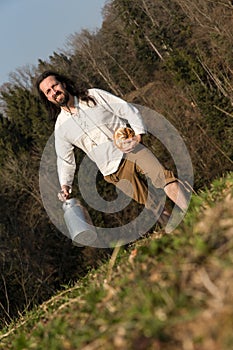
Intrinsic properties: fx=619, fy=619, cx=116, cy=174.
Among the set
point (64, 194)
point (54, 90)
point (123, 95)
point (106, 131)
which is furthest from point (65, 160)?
point (123, 95)

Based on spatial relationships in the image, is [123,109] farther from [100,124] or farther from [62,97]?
[62,97]

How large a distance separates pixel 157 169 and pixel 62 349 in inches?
139

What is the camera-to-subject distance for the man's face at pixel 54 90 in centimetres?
591

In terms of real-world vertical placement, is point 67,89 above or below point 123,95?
above

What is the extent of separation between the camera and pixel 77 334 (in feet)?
7.63

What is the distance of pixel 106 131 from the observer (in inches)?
234

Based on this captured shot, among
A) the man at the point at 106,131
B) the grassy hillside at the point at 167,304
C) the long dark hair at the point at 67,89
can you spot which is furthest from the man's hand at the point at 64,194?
the grassy hillside at the point at 167,304

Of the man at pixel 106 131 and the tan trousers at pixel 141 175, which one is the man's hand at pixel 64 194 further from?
the tan trousers at pixel 141 175

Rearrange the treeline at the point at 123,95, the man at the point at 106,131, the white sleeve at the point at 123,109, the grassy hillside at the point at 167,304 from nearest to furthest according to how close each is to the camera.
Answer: the grassy hillside at the point at 167,304, the white sleeve at the point at 123,109, the man at the point at 106,131, the treeline at the point at 123,95

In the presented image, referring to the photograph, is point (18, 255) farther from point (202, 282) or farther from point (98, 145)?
point (202, 282)

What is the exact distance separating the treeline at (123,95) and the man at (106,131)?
1647 cm

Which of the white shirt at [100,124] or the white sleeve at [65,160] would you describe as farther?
the white sleeve at [65,160]

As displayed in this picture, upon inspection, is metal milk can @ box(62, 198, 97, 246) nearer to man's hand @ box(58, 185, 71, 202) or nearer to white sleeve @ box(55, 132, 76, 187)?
man's hand @ box(58, 185, 71, 202)

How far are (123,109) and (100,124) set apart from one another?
0.26 metres
